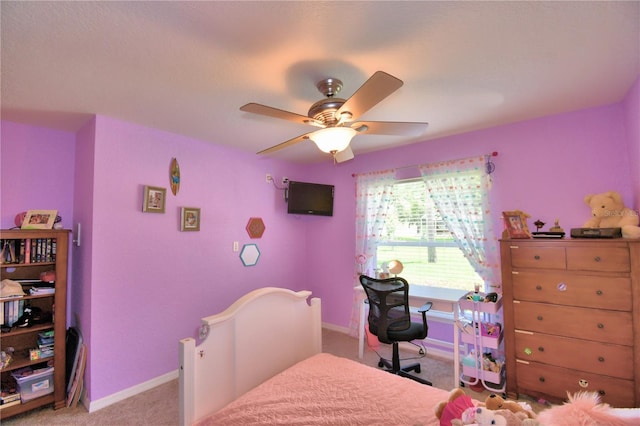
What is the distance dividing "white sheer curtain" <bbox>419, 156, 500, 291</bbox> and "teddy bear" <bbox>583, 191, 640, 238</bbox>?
747mm

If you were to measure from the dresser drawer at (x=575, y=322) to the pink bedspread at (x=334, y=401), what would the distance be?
1.27m

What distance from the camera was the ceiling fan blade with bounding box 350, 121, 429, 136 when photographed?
5.87ft

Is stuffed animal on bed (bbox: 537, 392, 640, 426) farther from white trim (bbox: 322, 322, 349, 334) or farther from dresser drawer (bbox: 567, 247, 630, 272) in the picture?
white trim (bbox: 322, 322, 349, 334)

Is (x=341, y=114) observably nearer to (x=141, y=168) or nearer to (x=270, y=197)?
(x=141, y=168)

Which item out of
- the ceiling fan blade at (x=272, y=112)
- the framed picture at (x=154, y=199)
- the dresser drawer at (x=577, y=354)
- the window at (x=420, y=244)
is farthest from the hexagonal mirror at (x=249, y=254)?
the dresser drawer at (x=577, y=354)

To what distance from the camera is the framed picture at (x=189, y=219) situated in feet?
9.67

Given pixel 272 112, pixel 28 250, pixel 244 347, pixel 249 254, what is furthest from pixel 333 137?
pixel 28 250

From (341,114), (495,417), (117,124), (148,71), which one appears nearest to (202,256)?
(117,124)

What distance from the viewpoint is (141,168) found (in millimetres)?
2688

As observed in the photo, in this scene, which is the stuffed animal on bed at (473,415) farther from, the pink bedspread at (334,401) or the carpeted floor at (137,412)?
the carpeted floor at (137,412)

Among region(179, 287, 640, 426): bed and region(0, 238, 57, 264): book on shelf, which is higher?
region(0, 238, 57, 264): book on shelf

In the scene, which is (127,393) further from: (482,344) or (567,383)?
(567,383)

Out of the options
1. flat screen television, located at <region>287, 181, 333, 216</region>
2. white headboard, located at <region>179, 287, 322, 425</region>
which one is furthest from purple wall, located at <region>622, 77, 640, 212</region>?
flat screen television, located at <region>287, 181, 333, 216</region>

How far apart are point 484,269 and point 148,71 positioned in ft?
10.3
